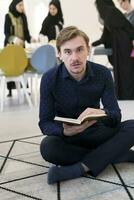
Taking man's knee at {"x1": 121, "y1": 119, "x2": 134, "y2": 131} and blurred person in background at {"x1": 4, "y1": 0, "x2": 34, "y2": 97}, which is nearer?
man's knee at {"x1": 121, "y1": 119, "x2": 134, "y2": 131}

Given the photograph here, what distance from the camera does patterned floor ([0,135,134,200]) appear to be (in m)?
1.51

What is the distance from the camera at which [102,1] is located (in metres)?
3.80

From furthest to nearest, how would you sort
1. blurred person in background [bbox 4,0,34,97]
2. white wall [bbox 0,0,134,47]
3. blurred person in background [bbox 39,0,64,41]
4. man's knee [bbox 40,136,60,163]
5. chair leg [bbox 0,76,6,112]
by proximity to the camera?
white wall [bbox 0,0,134,47] → blurred person in background [bbox 39,0,64,41] → blurred person in background [bbox 4,0,34,97] → chair leg [bbox 0,76,6,112] → man's knee [bbox 40,136,60,163]

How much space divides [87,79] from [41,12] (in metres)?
5.34

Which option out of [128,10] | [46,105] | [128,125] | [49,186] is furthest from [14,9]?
[49,186]

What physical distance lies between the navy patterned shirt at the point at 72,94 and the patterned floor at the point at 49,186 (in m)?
0.24

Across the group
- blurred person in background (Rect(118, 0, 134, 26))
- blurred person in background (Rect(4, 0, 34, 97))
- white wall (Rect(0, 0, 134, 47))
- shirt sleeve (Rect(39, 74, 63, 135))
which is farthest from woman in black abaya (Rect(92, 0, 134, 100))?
white wall (Rect(0, 0, 134, 47))

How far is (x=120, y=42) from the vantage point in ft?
12.8

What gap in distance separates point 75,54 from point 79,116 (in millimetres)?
298

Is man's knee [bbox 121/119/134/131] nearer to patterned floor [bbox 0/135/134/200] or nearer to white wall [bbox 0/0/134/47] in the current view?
patterned floor [bbox 0/135/134/200]

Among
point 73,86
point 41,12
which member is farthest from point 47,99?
point 41,12

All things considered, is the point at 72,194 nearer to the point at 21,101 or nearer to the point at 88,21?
the point at 21,101

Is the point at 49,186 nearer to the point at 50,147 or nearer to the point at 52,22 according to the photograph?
the point at 50,147

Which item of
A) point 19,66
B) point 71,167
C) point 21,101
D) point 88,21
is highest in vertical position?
point 88,21
